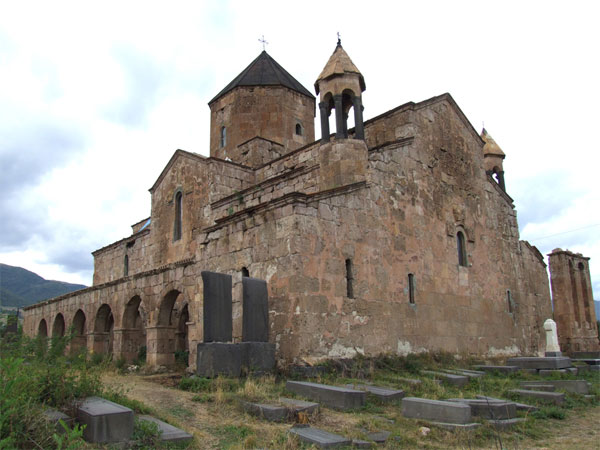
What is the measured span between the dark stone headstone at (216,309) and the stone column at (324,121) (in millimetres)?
4597

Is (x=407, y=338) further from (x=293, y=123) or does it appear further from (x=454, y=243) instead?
(x=293, y=123)

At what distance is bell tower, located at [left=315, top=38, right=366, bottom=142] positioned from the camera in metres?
11.7

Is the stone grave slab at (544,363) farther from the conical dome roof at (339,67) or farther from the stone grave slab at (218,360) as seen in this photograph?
the conical dome roof at (339,67)

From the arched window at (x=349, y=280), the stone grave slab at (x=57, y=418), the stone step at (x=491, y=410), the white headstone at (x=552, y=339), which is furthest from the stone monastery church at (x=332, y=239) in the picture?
the stone grave slab at (x=57, y=418)

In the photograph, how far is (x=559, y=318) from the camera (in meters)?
20.2

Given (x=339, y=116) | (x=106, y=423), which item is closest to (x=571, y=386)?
(x=339, y=116)

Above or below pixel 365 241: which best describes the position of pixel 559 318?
below

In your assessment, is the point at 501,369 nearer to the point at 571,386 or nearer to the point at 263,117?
the point at 571,386

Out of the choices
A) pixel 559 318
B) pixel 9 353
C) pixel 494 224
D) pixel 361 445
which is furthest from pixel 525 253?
pixel 9 353

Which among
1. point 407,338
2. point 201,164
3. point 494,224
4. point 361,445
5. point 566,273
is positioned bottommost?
point 361,445

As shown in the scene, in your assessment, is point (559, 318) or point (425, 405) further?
point (559, 318)

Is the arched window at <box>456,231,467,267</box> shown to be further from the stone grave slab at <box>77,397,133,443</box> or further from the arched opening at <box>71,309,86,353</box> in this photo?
the arched opening at <box>71,309,86,353</box>

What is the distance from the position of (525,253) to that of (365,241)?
9.79 m

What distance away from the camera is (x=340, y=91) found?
1167 cm
